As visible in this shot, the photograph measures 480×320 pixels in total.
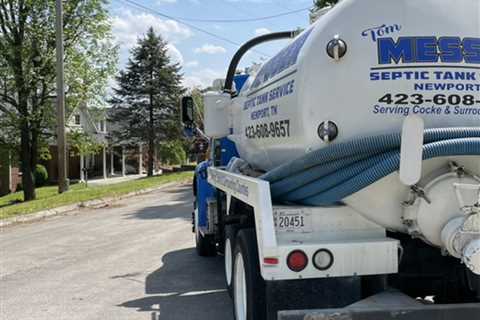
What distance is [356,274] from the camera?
3.23m

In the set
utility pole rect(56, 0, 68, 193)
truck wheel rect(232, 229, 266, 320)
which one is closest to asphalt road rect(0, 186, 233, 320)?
truck wheel rect(232, 229, 266, 320)

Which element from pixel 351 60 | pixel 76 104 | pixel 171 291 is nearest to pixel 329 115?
pixel 351 60

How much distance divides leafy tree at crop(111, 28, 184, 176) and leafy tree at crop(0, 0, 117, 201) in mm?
16801

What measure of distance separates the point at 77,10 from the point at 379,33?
→ 21.8m

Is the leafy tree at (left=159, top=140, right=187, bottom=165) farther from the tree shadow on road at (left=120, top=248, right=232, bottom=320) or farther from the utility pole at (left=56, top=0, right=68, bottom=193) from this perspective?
the tree shadow on road at (left=120, top=248, right=232, bottom=320)

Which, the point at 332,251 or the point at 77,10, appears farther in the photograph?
Result: the point at 77,10

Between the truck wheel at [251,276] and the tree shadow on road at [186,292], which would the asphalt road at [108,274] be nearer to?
the tree shadow on road at [186,292]

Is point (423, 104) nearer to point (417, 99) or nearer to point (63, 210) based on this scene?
point (417, 99)

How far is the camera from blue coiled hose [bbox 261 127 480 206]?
3.09 m

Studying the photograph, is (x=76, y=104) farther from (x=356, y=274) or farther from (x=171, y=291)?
(x=356, y=274)

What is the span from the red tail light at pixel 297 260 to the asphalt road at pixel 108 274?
2.36 meters

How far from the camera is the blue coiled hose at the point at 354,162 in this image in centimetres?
309

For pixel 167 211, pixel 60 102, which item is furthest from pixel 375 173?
pixel 60 102

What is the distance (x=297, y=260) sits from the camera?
3.14 meters
